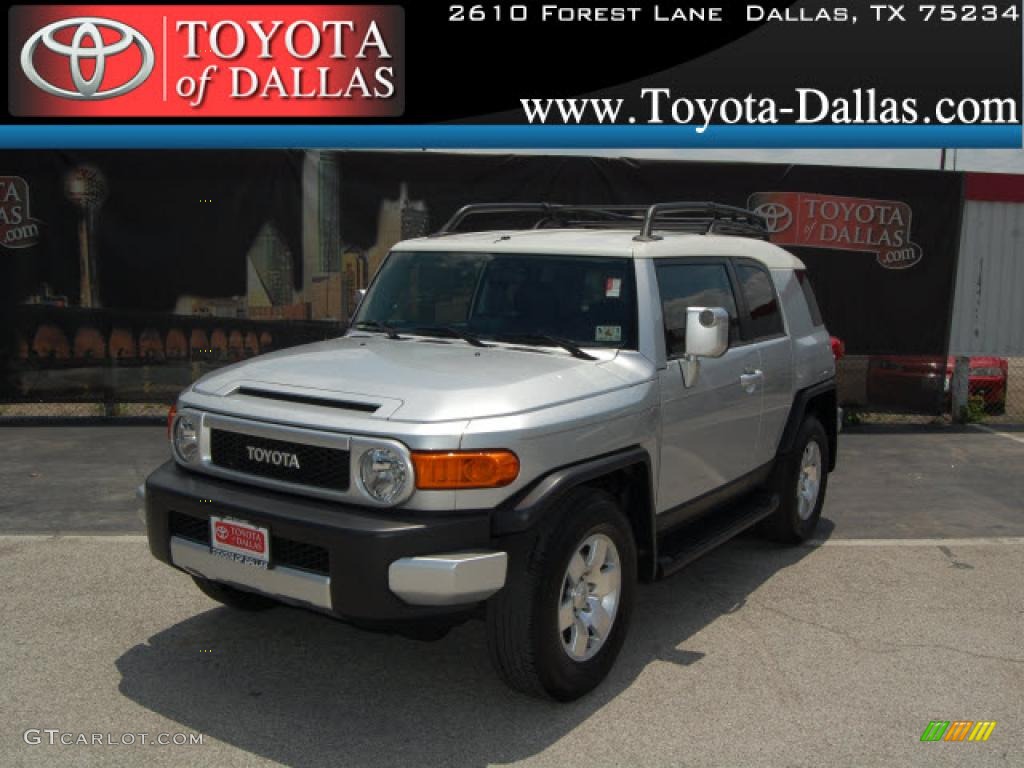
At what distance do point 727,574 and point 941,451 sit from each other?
4.88m

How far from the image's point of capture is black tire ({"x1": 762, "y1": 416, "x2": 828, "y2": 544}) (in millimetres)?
6023

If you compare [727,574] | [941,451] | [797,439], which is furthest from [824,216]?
[727,574]

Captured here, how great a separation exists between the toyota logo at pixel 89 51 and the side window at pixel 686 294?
8979 millimetres

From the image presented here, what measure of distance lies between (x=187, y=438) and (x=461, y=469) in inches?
52.9

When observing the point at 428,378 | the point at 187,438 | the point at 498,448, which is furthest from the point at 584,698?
the point at 187,438

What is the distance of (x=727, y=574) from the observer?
18.9 ft

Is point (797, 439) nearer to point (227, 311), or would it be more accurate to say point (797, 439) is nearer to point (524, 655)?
point (524, 655)

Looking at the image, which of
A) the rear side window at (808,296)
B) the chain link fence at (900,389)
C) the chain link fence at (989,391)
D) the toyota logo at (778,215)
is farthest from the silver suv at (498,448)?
the chain link fence at (989,391)

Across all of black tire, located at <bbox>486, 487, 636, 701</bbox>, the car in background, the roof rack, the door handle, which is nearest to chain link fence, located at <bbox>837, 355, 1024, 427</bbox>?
the car in background

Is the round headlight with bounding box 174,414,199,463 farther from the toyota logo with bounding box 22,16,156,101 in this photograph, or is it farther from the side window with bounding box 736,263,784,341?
the toyota logo with bounding box 22,16,156,101

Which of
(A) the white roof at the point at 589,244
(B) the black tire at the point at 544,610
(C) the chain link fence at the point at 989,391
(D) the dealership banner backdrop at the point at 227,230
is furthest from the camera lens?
(C) the chain link fence at the point at 989,391

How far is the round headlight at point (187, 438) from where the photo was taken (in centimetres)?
420

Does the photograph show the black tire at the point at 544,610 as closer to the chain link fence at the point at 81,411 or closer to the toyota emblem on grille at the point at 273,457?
the toyota emblem on grille at the point at 273,457

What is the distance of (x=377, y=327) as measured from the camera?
5.18 metres
